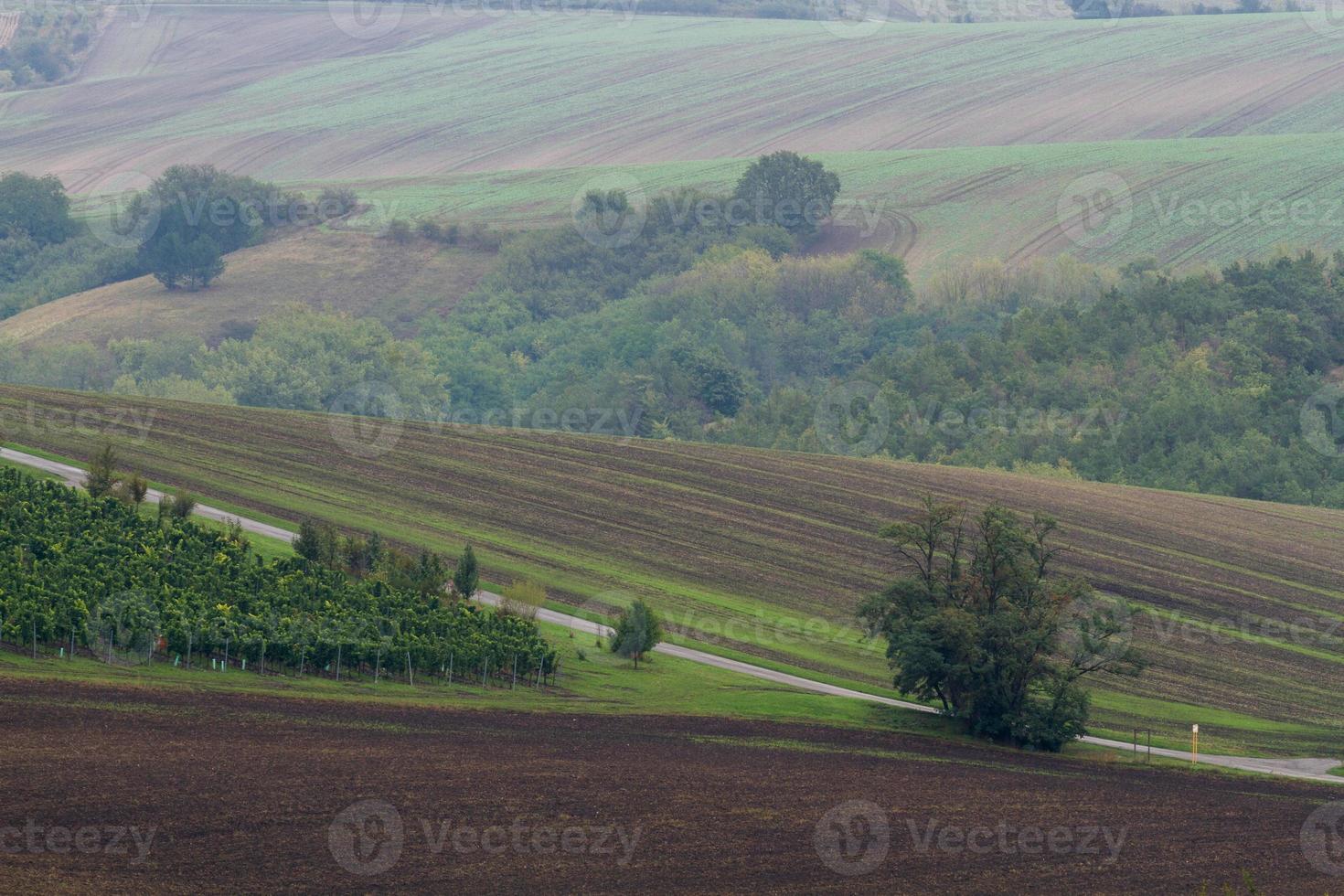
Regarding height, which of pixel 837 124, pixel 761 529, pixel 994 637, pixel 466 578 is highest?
pixel 837 124

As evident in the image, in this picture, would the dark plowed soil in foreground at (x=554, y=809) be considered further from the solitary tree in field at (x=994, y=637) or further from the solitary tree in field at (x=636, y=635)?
the solitary tree in field at (x=636, y=635)

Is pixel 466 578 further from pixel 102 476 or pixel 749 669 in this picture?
pixel 102 476

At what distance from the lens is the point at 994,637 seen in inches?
1657

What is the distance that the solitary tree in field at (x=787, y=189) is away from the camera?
158m

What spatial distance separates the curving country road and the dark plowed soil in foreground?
3.27m

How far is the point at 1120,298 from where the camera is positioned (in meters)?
112

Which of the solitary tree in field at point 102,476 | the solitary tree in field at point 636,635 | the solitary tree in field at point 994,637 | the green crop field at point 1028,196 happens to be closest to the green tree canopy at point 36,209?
the green crop field at point 1028,196

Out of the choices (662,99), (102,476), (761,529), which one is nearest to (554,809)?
(102,476)

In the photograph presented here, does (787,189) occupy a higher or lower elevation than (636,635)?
higher

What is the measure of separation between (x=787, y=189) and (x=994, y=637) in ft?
394

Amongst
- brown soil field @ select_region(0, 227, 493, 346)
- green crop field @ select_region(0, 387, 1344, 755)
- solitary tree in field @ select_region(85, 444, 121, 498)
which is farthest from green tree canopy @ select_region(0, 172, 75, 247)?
solitary tree in field @ select_region(85, 444, 121, 498)

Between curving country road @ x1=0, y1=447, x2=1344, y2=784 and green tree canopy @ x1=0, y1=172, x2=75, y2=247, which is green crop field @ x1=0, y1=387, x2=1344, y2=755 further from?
green tree canopy @ x1=0, y1=172, x2=75, y2=247

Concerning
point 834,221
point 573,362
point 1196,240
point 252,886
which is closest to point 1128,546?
point 252,886

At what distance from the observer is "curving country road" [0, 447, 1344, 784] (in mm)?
42125
